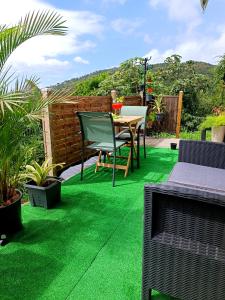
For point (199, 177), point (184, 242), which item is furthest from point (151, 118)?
point (184, 242)

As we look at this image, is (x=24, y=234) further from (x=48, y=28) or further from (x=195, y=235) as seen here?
(x=48, y=28)

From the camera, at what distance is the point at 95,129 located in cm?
338

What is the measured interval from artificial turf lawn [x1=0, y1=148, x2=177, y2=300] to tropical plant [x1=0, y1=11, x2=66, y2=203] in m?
0.51

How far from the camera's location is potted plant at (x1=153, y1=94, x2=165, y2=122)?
7.29 metres

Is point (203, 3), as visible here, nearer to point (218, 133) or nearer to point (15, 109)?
point (218, 133)

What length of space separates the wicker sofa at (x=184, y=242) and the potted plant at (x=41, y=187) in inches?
62.1

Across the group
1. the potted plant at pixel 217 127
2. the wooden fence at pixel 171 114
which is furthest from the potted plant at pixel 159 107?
the potted plant at pixel 217 127

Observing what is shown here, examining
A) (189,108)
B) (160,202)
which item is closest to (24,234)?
(160,202)

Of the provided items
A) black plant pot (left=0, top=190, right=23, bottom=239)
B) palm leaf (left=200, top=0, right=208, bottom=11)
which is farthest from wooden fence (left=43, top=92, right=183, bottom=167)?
palm leaf (left=200, top=0, right=208, bottom=11)

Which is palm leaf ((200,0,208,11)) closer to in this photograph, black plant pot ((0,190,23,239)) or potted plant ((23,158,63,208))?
potted plant ((23,158,63,208))

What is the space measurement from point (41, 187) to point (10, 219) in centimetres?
57

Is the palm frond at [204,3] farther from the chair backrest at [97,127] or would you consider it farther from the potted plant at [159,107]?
the chair backrest at [97,127]

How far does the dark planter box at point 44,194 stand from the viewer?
8.63 feet

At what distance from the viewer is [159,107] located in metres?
7.42
